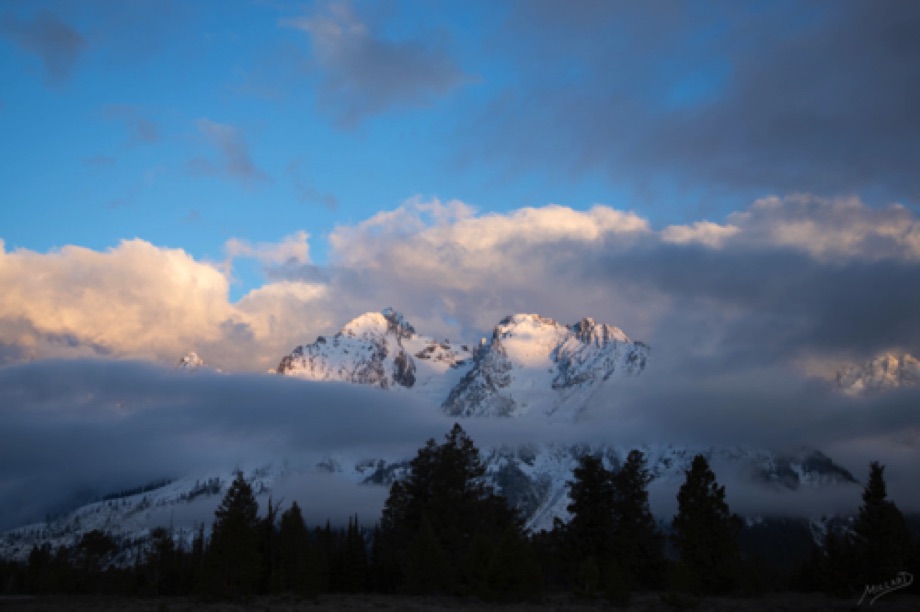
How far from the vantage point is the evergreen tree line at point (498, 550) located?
192 ft

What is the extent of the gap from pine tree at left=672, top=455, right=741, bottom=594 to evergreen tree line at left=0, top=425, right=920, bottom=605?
0.08 meters

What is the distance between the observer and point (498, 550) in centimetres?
5419

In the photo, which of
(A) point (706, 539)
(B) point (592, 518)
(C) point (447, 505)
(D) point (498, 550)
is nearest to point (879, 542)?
(A) point (706, 539)

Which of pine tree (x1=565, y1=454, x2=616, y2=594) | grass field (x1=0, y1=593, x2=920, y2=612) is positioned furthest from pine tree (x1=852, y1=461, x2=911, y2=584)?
pine tree (x1=565, y1=454, x2=616, y2=594)

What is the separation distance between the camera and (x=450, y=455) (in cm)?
8031

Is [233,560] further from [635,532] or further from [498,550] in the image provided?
[635,532]

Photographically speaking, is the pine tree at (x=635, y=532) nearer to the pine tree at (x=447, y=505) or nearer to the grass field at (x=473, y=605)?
the pine tree at (x=447, y=505)

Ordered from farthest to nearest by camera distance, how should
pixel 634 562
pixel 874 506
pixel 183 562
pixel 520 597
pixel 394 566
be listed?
pixel 183 562
pixel 394 566
pixel 634 562
pixel 874 506
pixel 520 597

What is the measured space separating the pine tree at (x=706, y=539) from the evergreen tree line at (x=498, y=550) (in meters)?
0.08

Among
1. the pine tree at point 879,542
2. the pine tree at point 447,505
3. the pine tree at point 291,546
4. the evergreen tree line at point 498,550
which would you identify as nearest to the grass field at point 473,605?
the evergreen tree line at point 498,550

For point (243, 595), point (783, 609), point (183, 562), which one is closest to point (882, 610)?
point (783, 609)

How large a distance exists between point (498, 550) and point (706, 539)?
19123 mm

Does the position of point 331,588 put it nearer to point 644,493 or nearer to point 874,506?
point 644,493

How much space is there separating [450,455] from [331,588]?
68.8ft
